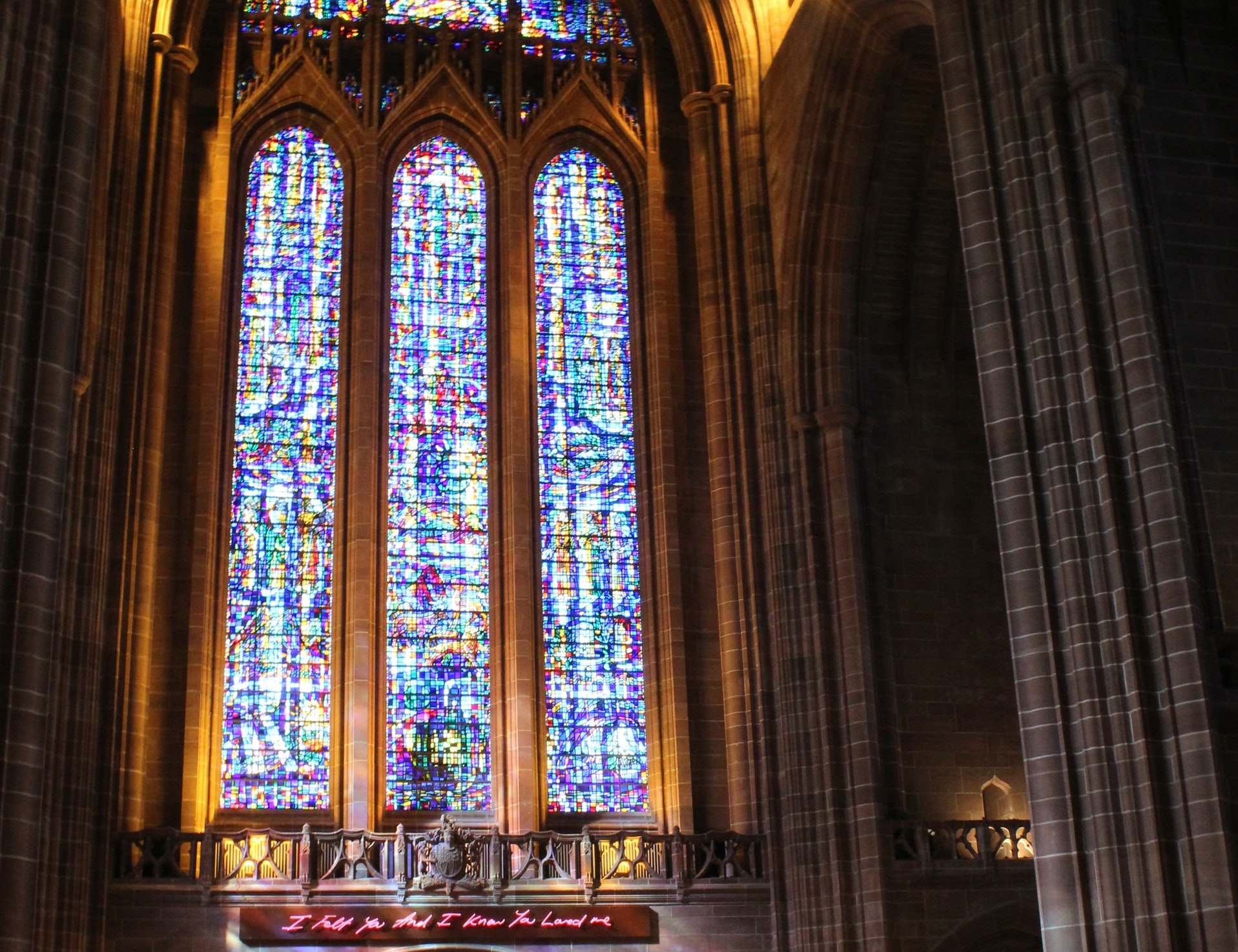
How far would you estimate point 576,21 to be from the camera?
24047 mm

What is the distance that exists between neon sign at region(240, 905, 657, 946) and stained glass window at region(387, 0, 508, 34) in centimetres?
1205

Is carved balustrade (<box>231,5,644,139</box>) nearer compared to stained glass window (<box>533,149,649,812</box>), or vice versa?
stained glass window (<box>533,149,649,812</box>)

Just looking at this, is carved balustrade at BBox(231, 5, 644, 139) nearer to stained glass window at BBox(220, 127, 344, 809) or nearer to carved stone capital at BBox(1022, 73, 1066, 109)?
stained glass window at BBox(220, 127, 344, 809)

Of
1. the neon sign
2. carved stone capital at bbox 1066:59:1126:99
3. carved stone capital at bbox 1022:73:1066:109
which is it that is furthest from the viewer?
the neon sign

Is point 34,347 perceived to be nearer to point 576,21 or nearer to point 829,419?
point 829,419

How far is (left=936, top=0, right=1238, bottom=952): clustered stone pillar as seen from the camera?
12.3 meters

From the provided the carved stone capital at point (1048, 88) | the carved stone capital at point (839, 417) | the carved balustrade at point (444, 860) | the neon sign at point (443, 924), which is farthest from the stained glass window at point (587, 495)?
the carved stone capital at point (1048, 88)

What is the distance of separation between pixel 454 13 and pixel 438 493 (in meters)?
7.18

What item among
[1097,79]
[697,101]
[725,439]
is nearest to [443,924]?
[725,439]

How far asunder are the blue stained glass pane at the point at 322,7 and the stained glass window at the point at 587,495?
3411 millimetres

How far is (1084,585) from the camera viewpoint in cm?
1313

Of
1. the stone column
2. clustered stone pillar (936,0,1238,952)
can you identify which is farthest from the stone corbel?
clustered stone pillar (936,0,1238,952)

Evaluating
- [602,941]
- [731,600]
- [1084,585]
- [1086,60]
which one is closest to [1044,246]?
[1086,60]

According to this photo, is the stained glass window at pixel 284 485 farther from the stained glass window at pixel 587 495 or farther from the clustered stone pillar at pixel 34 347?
the clustered stone pillar at pixel 34 347
